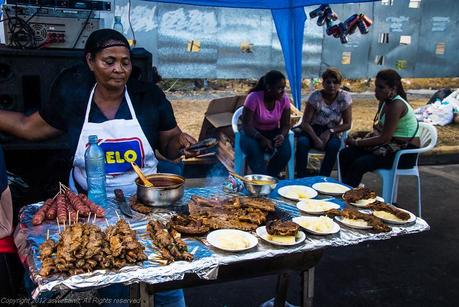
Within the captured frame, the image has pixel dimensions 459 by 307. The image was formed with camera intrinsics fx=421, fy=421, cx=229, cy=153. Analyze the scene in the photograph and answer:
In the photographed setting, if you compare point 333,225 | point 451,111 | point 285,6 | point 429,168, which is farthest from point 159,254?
point 451,111

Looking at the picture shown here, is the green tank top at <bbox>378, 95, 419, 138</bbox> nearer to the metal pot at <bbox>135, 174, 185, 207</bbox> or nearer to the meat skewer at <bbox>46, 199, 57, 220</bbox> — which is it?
the metal pot at <bbox>135, 174, 185, 207</bbox>

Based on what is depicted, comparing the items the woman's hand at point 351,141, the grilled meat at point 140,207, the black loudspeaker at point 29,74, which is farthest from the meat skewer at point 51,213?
the woman's hand at point 351,141

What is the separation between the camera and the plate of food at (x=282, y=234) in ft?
6.22

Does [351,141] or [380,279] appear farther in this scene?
[351,141]

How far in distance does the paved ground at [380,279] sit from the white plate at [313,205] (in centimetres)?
108

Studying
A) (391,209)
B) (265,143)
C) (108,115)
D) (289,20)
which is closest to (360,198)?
(391,209)

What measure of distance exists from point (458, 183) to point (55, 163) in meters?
5.33

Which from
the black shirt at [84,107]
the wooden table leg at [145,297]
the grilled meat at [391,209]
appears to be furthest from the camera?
the black shirt at [84,107]

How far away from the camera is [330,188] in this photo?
2.70 metres

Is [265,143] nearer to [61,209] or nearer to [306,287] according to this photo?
[306,287]

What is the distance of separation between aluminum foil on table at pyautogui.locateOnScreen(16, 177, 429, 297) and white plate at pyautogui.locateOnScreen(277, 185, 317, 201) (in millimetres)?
107

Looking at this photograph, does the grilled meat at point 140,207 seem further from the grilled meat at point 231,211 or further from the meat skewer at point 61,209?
the meat skewer at point 61,209

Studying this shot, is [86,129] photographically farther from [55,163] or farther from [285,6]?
[285,6]

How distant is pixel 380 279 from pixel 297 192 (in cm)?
148
